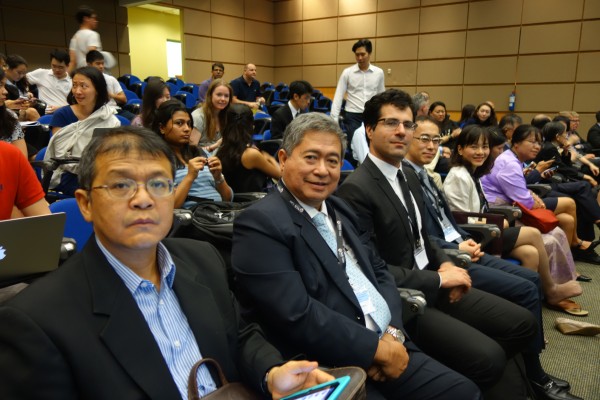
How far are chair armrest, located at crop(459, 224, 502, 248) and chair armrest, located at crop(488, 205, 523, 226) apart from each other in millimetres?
472

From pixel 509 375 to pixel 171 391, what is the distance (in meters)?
1.72

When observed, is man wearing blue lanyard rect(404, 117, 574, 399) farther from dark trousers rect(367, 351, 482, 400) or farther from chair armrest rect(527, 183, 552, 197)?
chair armrest rect(527, 183, 552, 197)

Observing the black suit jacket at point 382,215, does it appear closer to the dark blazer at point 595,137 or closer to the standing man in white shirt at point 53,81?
the standing man in white shirt at point 53,81

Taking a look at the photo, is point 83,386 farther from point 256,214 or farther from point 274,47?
point 274,47

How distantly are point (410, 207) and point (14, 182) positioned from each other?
1.63 metres

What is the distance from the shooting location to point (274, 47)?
11961 mm

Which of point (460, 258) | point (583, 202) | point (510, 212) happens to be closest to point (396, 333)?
point (460, 258)

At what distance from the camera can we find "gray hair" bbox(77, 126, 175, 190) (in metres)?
0.97

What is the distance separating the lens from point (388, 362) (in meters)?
1.33

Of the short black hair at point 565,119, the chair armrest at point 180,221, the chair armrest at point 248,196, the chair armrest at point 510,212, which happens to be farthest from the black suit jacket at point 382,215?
the short black hair at point 565,119

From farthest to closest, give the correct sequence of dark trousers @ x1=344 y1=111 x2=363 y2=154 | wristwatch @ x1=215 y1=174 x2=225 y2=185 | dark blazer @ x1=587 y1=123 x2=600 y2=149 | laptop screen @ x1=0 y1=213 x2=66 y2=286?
1. dark blazer @ x1=587 y1=123 x2=600 y2=149
2. dark trousers @ x1=344 y1=111 x2=363 y2=154
3. wristwatch @ x1=215 y1=174 x2=225 y2=185
4. laptop screen @ x1=0 y1=213 x2=66 y2=286

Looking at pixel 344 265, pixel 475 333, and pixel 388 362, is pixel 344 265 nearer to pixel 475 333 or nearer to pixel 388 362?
pixel 388 362

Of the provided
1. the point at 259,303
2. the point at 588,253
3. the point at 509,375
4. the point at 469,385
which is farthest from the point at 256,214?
the point at 588,253

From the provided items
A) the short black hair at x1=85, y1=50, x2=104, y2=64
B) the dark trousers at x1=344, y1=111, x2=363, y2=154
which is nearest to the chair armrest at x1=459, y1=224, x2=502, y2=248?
the dark trousers at x1=344, y1=111, x2=363, y2=154
